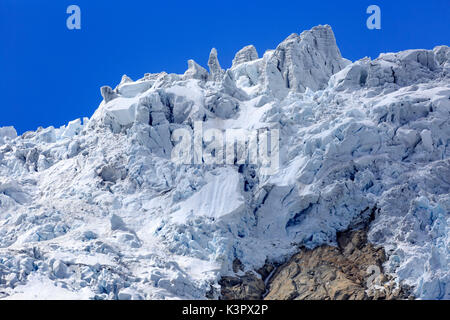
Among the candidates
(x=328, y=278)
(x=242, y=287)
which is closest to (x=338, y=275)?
(x=328, y=278)

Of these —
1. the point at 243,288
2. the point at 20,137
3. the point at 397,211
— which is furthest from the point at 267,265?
the point at 20,137

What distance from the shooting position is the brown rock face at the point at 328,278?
41406mm

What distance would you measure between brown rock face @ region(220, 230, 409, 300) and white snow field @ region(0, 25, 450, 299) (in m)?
0.78

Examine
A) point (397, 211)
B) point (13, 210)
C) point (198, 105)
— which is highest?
point (198, 105)

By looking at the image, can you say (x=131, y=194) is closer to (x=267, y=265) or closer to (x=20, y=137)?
(x=267, y=265)

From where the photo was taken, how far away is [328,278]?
141 ft

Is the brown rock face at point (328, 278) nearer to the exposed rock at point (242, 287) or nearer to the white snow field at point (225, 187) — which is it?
the exposed rock at point (242, 287)

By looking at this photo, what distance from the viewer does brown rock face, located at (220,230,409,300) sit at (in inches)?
1630

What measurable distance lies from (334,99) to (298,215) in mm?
11034

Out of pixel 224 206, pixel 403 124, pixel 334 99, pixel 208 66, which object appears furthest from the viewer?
pixel 208 66

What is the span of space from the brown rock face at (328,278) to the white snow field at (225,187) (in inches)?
30.8

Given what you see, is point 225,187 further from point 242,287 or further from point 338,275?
point 338,275

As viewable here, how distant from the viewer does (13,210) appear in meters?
51.7

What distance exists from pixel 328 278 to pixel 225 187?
10.2 m
